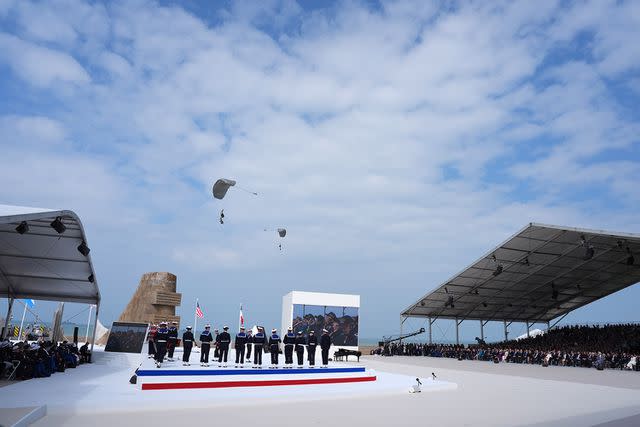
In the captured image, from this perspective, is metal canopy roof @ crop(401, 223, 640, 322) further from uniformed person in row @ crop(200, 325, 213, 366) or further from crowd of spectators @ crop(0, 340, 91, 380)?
crowd of spectators @ crop(0, 340, 91, 380)

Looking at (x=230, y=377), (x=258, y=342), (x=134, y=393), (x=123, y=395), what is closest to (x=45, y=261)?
(x=258, y=342)

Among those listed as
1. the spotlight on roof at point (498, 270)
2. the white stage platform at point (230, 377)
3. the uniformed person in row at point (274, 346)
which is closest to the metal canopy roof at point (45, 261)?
the white stage platform at point (230, 377)

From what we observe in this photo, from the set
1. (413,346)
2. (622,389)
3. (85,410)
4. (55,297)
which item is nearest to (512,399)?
(622,389)

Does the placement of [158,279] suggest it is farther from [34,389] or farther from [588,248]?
[588,248]

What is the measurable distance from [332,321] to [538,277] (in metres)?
13.9

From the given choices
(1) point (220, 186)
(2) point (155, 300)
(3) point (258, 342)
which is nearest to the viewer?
(3) point (258, 342)

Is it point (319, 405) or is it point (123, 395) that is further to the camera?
point (319, 405)

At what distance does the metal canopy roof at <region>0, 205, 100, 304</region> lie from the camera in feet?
38.0

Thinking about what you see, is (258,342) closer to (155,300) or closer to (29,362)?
Answer: (29,362)

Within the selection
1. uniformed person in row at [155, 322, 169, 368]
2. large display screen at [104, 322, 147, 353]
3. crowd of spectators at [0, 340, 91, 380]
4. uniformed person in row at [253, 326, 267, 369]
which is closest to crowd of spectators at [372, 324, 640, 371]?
uniformed person in row at [253, 326, 267, 369]

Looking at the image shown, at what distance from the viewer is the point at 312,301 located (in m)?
30.7

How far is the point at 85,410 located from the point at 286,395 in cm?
427

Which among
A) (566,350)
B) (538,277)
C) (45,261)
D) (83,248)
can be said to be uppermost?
(538,277)

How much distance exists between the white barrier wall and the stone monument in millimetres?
6977
